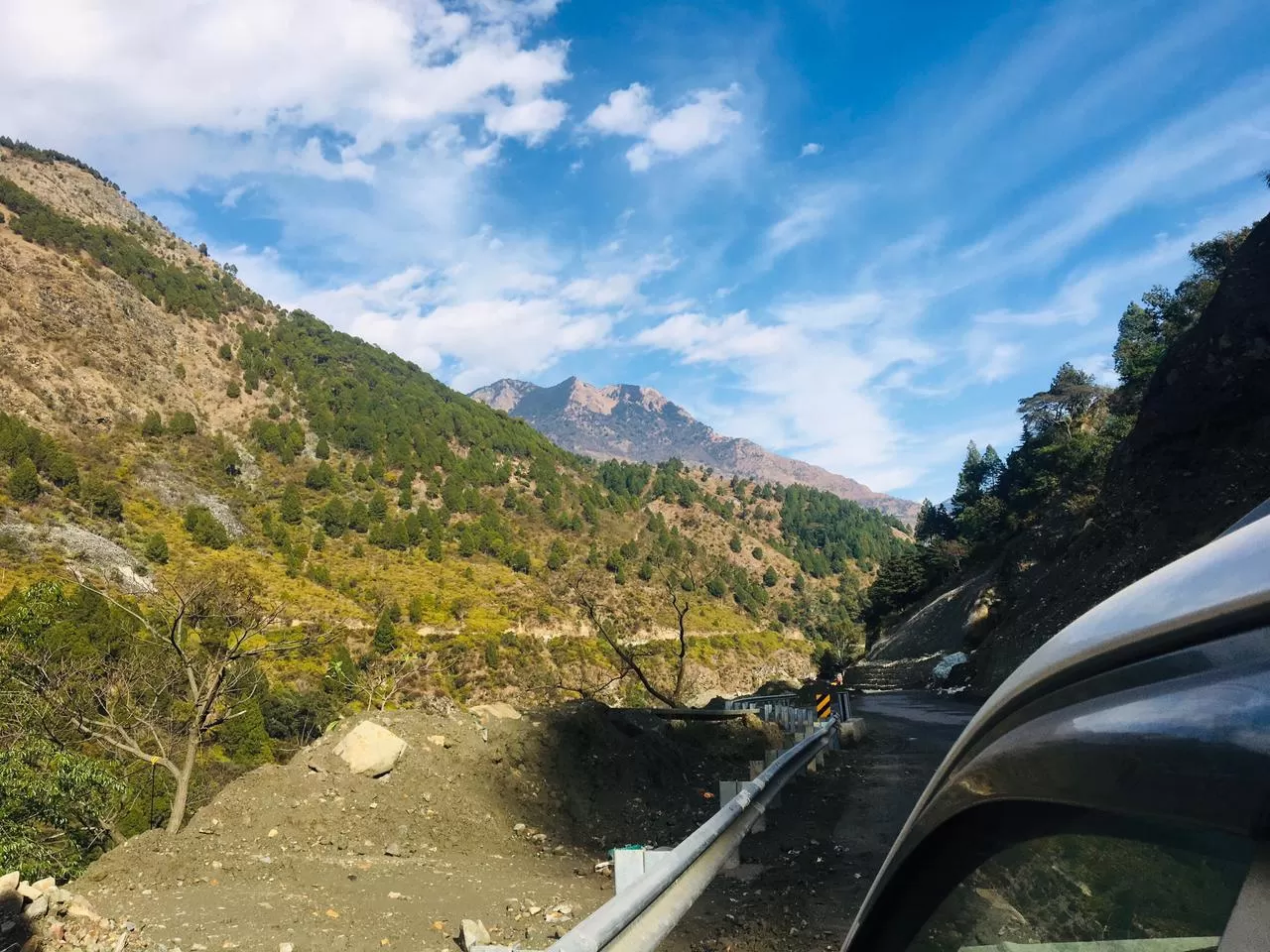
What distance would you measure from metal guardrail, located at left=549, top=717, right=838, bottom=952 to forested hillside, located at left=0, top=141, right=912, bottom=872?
9441 millimetres

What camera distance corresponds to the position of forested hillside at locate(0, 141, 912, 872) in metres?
14.8

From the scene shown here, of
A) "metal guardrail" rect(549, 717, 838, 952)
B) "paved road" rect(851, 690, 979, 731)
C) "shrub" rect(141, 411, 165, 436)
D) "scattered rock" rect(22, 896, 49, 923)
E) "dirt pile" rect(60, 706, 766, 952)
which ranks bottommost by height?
"paved road" rect(851, 690, 979, 731)

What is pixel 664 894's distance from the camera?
325 centimetres

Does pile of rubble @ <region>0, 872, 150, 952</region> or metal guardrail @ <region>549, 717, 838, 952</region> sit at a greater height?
metal guardrail @ <region>549, 717, 838, 952</region>

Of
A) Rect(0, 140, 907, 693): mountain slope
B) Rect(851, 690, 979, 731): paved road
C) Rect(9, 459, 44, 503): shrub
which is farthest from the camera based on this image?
Rect(0, 140, 907, 693): mountain slope

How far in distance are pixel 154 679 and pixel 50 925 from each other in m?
16.0

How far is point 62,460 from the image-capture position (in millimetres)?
63031

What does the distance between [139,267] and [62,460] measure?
57711 mm

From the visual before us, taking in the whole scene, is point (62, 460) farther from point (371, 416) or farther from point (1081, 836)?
point (1081, 836)

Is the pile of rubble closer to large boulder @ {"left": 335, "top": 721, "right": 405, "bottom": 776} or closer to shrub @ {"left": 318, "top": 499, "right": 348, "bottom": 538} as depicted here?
large boulder @ {"left": 335, "top": 721, "right": 405, "bottom": 776}

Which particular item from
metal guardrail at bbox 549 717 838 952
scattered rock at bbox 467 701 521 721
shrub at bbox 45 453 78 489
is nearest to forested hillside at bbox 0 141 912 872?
shrub at bbox 45 453 78 489

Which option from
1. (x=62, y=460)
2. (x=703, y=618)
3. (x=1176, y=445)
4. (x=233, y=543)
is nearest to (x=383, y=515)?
(x=233, y=543)

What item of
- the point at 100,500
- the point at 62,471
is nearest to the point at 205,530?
the point at 100,500

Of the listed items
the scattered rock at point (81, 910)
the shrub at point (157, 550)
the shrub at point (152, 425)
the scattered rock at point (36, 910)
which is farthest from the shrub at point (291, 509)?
the scattered rock at point (36, 910)
